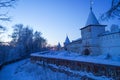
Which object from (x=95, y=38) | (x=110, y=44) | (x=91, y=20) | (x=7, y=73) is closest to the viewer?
(x=7, y=73)

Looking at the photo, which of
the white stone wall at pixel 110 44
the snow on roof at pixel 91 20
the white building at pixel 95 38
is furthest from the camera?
the snow on roof at pixel 91 20

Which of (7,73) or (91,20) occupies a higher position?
(91,20)

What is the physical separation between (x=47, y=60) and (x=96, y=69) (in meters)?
12.0

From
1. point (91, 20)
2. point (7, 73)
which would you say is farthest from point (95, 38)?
A: point (7, 73)

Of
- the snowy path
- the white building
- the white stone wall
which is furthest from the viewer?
the white building

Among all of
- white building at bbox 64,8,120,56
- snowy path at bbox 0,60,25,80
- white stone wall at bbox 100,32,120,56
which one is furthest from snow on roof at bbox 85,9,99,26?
snowy path at bbox 0,60,25,80

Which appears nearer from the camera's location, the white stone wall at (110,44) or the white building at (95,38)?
the white stone wall at (110,44)

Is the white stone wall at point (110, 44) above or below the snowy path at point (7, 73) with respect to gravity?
above

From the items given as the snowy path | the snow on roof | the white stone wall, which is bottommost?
the snowy path

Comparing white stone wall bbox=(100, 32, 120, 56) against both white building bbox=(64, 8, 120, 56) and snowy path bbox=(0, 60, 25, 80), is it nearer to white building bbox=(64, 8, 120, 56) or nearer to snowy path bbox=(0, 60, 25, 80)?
white building bbox=(64, 8, 120, 56)

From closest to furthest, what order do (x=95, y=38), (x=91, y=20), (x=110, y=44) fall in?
(x=110, y=44)
(x=91, y=20)
(x=95, y=38)

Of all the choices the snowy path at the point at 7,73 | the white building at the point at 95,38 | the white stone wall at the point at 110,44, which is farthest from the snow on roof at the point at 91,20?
the snowy path at the point at 7,73

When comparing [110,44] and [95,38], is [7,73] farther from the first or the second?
[110,44]

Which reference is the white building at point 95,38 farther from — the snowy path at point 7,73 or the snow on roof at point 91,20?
the snowy path at point 7,73
